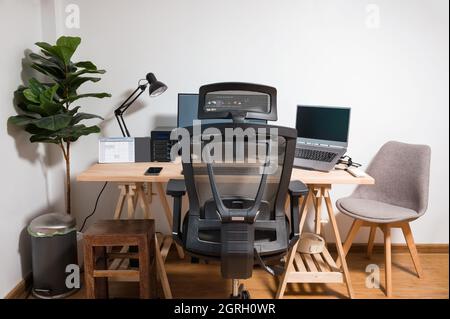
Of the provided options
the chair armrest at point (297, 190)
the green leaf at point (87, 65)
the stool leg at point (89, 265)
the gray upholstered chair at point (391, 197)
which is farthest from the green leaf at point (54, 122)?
the gray upholstered chair at point (391, 197)

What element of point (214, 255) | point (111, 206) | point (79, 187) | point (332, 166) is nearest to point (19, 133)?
point (79, 187)

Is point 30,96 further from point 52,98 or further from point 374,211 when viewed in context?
point 374,211

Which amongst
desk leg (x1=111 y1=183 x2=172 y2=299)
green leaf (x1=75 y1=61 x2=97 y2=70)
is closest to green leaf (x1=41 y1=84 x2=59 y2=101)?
green leaf (x1=75 y1=61 x2=97 y2=70)

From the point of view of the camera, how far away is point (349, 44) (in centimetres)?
257

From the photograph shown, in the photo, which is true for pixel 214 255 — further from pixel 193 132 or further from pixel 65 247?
pixel 65 247

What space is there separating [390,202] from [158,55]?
1998 mm

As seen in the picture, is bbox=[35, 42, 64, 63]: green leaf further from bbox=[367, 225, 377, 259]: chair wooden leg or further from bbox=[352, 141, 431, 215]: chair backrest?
bbox=[367, 225, 377, 259]: chair wooden leg

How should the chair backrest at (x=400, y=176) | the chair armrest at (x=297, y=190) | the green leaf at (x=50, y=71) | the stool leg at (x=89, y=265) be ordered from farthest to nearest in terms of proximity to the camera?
1. the chair backrest at (x=400, y=176)
2. the green leaf at (x=50, y=71)
3. the stool leg at (x=89, y=265)
4. the chair armrest at (x=297, y=190)

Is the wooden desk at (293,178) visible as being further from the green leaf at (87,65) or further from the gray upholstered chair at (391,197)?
the green leaf at (87,65)

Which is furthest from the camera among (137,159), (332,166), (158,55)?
(158,55)

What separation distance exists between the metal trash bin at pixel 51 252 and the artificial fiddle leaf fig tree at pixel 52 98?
1.64 ft

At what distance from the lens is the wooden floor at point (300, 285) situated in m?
2.24

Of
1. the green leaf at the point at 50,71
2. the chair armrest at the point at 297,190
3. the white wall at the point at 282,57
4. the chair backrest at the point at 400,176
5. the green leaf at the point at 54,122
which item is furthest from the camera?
the white wall at the point at 282,57

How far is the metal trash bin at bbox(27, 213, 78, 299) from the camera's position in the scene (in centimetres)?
210
